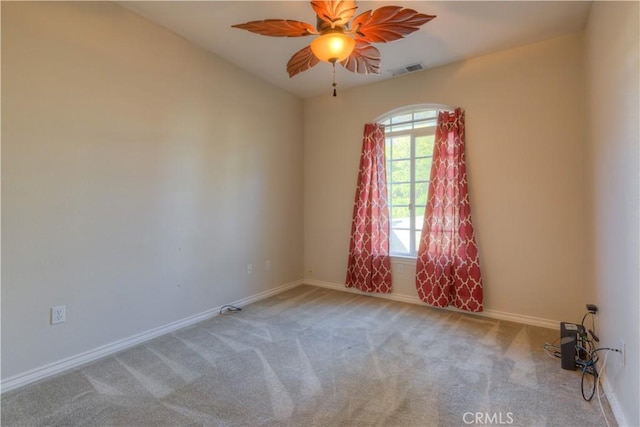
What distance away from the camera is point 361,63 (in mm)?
2453

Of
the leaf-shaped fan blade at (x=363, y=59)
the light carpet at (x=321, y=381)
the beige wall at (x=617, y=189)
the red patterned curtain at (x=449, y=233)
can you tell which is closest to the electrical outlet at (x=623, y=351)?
the beige wall at (x=617, y=189)

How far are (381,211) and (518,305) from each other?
178cm

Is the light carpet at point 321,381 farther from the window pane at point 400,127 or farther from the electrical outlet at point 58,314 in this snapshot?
the window pane at point 400,127

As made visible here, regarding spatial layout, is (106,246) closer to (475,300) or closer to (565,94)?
(475,300)

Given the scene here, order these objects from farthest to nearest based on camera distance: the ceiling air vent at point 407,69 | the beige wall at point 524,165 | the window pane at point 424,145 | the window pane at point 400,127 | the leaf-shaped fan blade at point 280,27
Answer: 1. the window pane at point 400,127
2. the window pane at point 424,145
3. the ceiling air vent at point 407,69
4. the beige wall at point 524,165
5. the leaf-shaped fan blade at point 280,27

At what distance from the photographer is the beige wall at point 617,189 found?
148 cm

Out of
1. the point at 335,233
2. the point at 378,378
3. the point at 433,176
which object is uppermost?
the point at 433,176

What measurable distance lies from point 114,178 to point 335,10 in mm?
2135

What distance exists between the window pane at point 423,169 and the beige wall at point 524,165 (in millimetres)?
478

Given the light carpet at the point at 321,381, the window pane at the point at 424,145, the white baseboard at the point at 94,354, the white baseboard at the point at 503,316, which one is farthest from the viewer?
the window pane at the point at 424,145

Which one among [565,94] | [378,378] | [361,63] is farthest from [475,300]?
[361,63]

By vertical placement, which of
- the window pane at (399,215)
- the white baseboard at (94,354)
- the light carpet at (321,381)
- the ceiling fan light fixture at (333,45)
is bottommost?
the light carpet at (321,381)

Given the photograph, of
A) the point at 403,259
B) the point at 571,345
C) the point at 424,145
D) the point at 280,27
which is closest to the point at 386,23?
the point at 280,27

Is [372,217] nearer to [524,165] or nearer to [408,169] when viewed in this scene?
[408,169]
